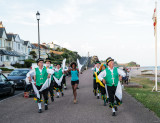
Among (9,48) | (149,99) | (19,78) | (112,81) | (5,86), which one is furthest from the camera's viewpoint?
(9,48)

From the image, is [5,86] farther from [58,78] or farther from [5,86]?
[58,78]

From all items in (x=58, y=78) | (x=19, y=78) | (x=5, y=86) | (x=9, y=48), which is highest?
(x=9, y=48)

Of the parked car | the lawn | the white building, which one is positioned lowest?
the lawn

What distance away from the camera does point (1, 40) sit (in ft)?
171

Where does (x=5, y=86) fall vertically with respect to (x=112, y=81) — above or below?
below

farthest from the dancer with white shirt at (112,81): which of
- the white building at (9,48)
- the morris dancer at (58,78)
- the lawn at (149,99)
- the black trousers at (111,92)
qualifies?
the white building at (9,48)

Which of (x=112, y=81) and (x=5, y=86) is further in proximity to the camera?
(x=5, y=86)

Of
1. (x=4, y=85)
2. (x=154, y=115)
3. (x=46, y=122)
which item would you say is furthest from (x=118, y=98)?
(x=4, y=85)

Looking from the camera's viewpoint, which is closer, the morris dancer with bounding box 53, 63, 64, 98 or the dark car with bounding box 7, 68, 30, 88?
the morris dancer with bounding box 53, 63, 64, 98

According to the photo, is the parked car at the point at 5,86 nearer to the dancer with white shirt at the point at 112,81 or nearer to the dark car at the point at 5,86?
→ the dark car at the point at 5,86

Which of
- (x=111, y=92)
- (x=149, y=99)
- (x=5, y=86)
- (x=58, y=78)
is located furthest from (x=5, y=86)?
(x=149, y=99)

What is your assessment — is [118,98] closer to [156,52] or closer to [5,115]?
[5,115]

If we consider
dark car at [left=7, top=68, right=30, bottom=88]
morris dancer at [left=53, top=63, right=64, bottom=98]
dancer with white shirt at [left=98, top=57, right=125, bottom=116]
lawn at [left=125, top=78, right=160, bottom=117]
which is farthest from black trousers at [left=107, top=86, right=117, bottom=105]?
dark car at [left=7, top=68, right=30, bottom=88]

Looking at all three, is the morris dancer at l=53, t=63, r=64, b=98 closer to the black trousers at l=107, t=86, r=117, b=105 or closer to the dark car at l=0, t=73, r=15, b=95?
the dark car at l=0, t=73, r=15, b=95
